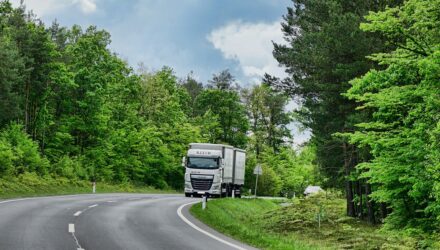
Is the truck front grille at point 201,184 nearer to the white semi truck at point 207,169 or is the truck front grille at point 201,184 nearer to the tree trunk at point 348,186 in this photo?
the white semi truck at point 207,169

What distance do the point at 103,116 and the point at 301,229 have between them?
30366 millimetres

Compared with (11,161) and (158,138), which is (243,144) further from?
(11,161)

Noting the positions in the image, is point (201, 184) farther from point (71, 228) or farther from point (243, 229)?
point (71, 228)

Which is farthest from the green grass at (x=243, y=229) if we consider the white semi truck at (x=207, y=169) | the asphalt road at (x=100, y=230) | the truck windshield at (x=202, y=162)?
the truck windshield at (x=202, y=162)

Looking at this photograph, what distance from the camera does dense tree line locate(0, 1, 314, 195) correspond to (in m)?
38.5

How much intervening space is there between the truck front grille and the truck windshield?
0.94 meters

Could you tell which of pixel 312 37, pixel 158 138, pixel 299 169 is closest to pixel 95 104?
pixel 158 138

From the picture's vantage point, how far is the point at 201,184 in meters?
35.1

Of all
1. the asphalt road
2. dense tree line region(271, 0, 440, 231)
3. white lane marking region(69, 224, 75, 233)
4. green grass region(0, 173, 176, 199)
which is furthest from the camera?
green grass region(0, 173, 176, 199)

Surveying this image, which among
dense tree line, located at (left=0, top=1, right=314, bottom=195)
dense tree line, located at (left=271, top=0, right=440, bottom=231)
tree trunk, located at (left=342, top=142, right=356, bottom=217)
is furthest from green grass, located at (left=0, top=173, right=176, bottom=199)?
tree trunk, located at (left=342, top=142, right=356, bottom=217)

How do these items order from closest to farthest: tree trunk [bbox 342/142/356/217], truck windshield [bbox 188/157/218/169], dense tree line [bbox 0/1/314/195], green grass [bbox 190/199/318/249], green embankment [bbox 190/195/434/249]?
green grass [bbox 190/199/318/249]
green embankment [bbox 190/195/434/249]
tree trunk [bbox 342/142/356/217]
truck windshield [bbox 188/157/218/169]
dense tree line [bbox 0/1/314/195]

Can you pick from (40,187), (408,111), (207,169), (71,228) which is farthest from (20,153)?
(408,111)

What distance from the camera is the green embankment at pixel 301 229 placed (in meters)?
14.7

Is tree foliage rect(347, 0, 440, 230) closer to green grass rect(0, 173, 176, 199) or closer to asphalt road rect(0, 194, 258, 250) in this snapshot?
asphalt road rect(0, 194, 258, 250)
